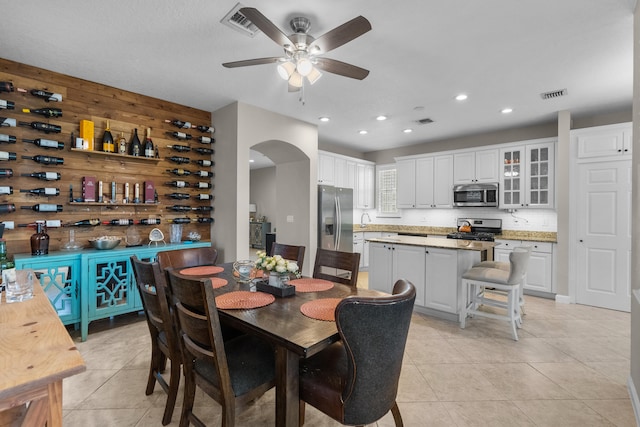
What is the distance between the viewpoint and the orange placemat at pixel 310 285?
2035 mm

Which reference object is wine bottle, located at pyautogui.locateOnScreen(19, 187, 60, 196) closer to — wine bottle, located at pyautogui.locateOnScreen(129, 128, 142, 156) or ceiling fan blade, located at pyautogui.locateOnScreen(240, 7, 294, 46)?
wine bottle, located at pyautogui.locateOnScreen(129, 128, 142, 156)

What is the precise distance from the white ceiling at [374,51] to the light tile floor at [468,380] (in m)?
2.71

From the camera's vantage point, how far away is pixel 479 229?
5.51m

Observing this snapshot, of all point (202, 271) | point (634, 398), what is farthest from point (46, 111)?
point (634, 398)

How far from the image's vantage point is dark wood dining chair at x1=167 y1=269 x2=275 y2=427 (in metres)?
1.36

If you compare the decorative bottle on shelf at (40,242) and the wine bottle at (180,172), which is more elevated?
the wine bottle at (180,172)

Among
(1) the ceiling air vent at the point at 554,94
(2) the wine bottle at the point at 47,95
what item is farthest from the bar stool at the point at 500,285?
(2) the wine bottle at the point at 47,95

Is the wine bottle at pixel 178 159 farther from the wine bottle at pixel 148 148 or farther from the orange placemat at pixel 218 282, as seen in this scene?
the orange placemat at pixel 218 282

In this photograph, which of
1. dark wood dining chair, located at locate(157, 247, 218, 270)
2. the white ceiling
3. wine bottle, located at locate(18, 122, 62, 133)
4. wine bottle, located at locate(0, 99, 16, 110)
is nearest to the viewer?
the white ceiling

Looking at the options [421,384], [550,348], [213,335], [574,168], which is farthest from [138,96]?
[574,168]

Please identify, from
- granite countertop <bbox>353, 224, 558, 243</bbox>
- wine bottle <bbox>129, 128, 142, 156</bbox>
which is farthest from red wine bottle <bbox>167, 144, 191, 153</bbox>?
granite countertop <bbox>353, 224, 558, 243</bbox>

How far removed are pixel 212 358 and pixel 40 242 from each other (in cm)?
264

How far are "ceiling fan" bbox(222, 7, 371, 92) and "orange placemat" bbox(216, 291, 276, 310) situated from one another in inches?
60.8

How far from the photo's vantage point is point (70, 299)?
→ 117 inches
